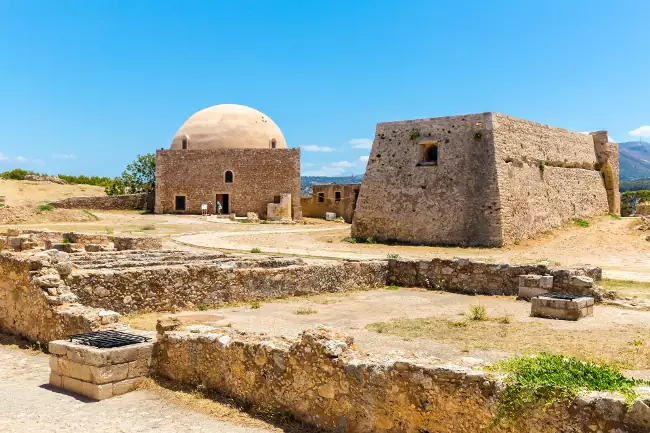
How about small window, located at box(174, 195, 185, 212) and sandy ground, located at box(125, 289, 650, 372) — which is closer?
sandy ground, located at box(125, 289, 650, 372)

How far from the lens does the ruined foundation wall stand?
977cm

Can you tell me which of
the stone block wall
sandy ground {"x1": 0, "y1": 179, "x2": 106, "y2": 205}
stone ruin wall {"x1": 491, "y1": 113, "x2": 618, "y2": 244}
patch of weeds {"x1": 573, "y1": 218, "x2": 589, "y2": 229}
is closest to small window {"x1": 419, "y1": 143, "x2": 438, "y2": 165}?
stone ruin wall {"x1": 491, "y1": 113, "x2": 618, "y2": 244}

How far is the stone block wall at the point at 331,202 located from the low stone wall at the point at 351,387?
112 feet

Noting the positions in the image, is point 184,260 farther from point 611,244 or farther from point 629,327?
point 611,244

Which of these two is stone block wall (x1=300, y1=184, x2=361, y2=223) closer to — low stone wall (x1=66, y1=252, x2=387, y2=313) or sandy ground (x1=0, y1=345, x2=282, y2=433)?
low stone wall (x1=66, y1=252, x2=387, y2=313)

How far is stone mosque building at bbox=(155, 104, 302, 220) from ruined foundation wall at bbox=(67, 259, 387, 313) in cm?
2833

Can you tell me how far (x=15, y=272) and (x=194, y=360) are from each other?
14.4 feet

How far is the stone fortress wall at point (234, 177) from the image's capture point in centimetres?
4212

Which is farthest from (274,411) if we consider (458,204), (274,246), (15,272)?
(458,204)

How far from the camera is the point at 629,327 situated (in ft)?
31.2

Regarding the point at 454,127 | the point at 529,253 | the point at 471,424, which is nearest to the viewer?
the point at 471,424

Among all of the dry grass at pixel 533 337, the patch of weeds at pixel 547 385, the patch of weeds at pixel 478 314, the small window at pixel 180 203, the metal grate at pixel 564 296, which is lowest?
the dry grass at pixel 533 337

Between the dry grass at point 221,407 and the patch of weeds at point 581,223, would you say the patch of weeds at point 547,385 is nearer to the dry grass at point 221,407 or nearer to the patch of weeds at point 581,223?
the dry grass at point 221,407

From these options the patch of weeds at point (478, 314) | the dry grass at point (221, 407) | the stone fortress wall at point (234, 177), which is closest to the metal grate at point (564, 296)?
the patch of weeds at point (478, 314)
